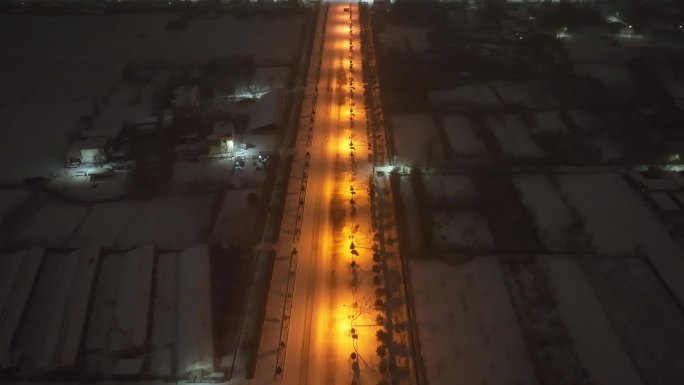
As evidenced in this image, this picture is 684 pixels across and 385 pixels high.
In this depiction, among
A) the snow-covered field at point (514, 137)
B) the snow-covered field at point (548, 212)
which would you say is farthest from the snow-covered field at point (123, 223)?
the snow-covered field at point (514, 137)

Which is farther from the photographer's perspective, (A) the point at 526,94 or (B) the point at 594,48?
(B) the point at 594,48

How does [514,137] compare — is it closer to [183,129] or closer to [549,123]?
[549,123]

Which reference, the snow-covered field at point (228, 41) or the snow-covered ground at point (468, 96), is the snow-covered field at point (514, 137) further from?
the snow-covered field at point (228, 41)

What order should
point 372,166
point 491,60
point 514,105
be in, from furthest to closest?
point 491,60
point 514,105
point 372,166

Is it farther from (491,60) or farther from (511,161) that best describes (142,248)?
(491,60)

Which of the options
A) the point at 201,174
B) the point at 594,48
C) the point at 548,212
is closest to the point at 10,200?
the point at 201,174

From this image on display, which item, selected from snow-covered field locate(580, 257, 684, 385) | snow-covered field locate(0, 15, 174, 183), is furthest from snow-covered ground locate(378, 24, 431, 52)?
snow-covered field locate(580, 257, 684, 385)

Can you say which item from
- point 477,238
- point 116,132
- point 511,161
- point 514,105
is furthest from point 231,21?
point 477,238
